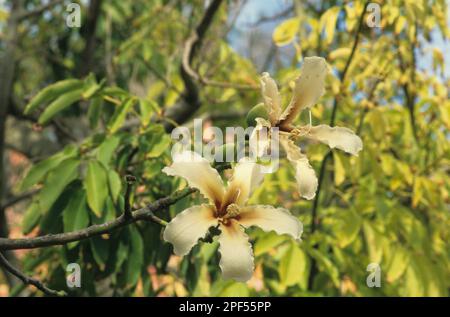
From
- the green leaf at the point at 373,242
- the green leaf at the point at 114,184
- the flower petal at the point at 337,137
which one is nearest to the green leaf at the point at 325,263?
the green leaf at the point at 373,242

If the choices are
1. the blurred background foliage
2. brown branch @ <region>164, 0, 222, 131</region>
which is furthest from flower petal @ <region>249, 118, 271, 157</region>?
brown branch @ <region>164, 0, 222, 131</region>

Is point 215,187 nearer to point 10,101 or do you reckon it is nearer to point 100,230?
point 100,230

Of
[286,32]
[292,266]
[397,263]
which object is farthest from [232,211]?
[286,32]

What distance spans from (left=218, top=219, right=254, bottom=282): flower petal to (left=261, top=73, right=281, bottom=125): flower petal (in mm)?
202

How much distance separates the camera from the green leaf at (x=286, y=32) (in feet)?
6.63

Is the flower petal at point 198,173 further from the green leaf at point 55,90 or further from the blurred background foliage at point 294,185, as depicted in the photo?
the green leaf at point 55,90

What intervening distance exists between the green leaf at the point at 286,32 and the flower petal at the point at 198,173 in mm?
1209

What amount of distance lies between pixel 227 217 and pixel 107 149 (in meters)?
0.72

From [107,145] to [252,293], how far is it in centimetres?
58

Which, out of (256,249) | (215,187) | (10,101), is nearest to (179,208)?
(256,249)

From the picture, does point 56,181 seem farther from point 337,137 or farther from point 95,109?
point 337,137

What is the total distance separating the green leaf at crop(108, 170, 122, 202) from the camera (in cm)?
142

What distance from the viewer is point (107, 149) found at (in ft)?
5.06

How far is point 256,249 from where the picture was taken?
174 cm
